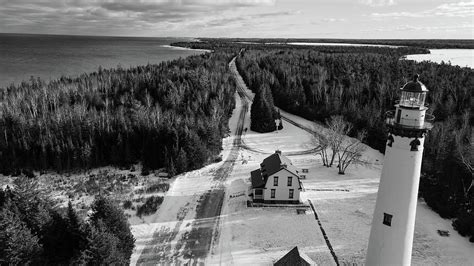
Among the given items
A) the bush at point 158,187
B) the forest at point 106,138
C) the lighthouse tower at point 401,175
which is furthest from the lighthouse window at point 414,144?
the forest at point 106,138

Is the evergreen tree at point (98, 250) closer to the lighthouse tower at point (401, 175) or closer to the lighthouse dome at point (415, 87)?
the lighthouse tower at point (401, 175)

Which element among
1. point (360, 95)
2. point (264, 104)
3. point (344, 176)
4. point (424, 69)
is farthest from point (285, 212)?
point (424, 69)

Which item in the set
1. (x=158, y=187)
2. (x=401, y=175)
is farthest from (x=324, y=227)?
(x=158, y=187)

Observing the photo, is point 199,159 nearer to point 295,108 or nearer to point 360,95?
point 295,108

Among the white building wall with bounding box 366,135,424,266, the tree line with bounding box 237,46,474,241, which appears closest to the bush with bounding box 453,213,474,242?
the tree line with bounding box 237,46,474,241

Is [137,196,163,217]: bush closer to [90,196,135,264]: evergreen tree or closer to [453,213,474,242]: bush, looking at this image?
[90,196,135,264]: evergreen tree

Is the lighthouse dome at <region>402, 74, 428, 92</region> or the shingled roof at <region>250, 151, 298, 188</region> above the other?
the lighthouse dome at <region>402, 74, 428, 92</region>
